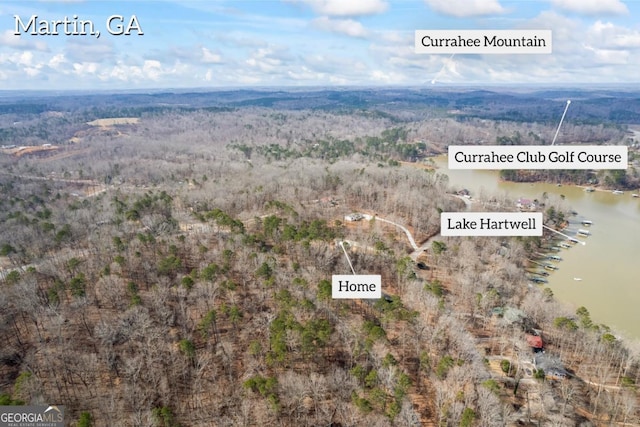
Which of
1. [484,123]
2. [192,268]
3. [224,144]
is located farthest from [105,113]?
[192,268]

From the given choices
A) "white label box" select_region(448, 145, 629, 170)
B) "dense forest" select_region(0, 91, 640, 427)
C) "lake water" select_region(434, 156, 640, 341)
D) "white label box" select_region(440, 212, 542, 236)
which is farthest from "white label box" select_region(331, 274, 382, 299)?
"lake water" select_region(434, 156, 640, 341)

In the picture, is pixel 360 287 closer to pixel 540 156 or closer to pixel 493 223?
pixel 493 223

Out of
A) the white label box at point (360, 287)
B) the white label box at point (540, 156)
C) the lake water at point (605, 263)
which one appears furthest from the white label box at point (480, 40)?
the lake water at point (605, 263)

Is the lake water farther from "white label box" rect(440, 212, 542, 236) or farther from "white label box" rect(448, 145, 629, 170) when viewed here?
"white label box" rect(448, 145, 629, 170)

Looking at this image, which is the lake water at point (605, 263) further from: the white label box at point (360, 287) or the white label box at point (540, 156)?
the white label box at point (360, 287)

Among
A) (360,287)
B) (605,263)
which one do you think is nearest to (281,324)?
(360,287)
